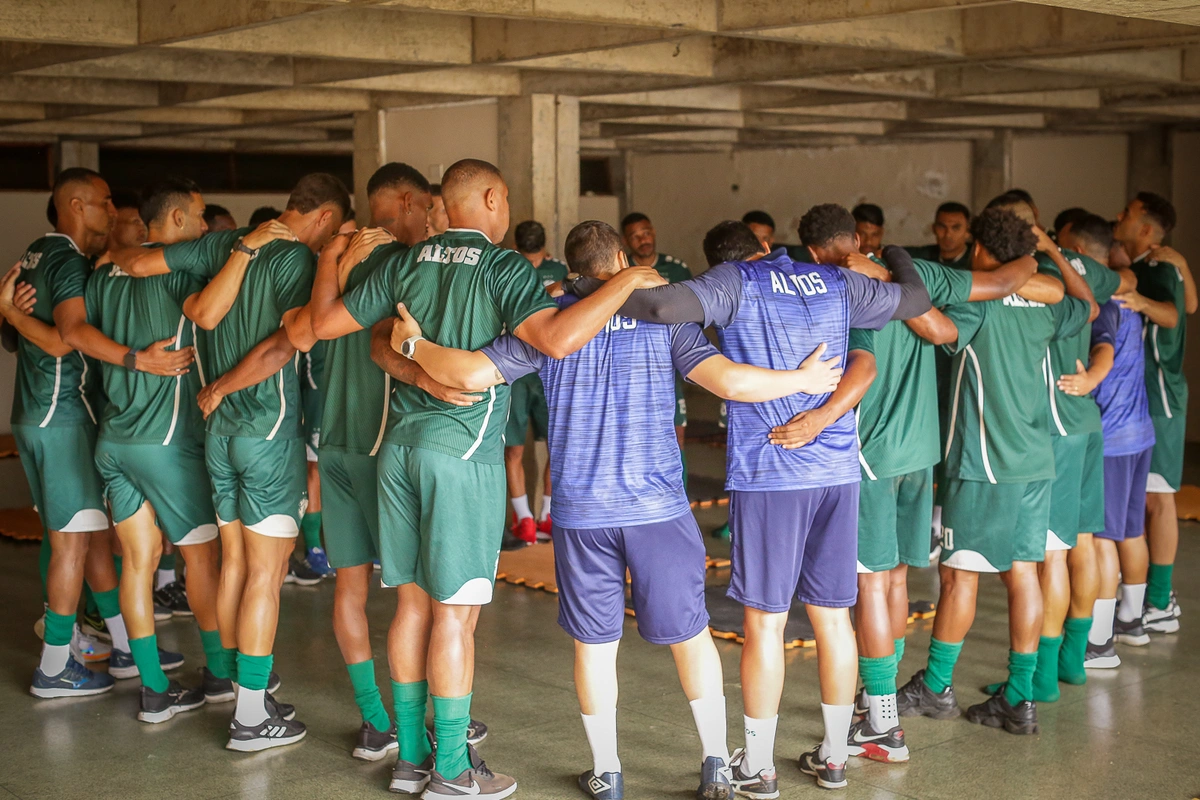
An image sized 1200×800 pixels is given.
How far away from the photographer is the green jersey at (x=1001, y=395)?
4.67 m

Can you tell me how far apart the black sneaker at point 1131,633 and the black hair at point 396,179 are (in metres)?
3.81

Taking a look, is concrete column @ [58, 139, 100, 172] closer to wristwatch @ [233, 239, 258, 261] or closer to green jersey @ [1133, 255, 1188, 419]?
wristwatch @ [233, 239, 258, 261]

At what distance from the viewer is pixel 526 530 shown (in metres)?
8.18

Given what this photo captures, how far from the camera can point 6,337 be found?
5688 mm

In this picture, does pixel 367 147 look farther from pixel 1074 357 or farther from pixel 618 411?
pixel 618 411

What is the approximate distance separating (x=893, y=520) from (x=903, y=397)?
1.46 feet

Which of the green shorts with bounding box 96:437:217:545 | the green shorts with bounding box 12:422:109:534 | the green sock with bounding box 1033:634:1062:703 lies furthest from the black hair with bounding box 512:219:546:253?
the green sock with bounding box 1033:634:1062:703

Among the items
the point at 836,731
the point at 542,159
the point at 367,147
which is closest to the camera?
the point at 836,731

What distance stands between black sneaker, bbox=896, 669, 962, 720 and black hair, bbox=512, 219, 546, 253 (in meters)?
3.97

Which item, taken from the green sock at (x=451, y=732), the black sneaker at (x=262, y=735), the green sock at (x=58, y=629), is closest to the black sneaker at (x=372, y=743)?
the black sneaker at (x=262, y=735)

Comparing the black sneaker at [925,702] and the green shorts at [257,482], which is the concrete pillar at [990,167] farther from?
the green shorts at [257,482]

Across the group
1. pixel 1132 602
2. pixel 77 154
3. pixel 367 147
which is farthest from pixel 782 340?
pixel 77 154

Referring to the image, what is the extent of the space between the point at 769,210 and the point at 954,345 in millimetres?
11199

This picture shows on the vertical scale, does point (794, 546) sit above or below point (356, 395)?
below
